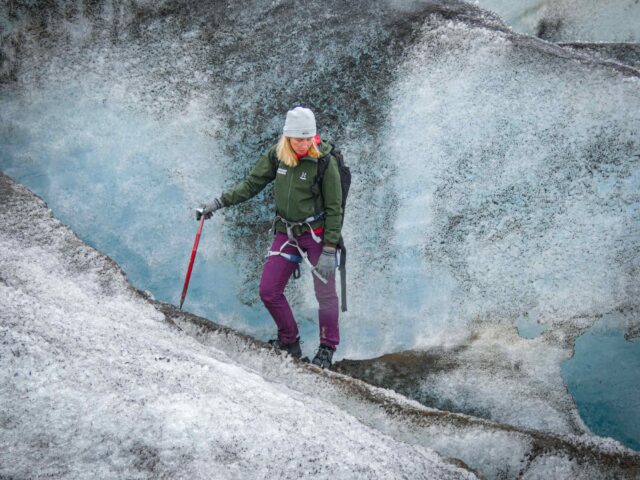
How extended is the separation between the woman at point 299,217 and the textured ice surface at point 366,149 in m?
0.98

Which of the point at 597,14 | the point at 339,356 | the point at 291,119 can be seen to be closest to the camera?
the point at 291,119

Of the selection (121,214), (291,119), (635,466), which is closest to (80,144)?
(121,214)

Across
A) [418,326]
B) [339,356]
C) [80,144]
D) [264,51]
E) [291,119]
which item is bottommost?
[339,356]

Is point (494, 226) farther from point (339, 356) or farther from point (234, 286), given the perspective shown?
point (234, 286)

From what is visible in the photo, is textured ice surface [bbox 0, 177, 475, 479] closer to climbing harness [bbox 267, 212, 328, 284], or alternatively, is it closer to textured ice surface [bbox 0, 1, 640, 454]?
climbing harness [bbox 267, 212, 328, 284]

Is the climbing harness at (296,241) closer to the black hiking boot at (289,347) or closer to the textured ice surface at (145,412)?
the black hiking boot at (289,347)

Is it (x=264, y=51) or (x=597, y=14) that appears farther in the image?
(x=597, y=14)

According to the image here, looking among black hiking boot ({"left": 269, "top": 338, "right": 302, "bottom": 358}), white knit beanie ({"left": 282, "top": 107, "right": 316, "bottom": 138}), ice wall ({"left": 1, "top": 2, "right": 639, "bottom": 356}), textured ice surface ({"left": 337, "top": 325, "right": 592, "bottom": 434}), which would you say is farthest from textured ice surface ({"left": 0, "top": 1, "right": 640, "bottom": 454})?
white knit beanie ({"left": 282, "top": 107, "right": 316, "bottom": 138})

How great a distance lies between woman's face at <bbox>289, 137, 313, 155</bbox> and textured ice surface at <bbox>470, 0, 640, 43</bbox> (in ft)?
28.0

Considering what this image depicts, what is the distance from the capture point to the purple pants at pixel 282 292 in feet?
20.7

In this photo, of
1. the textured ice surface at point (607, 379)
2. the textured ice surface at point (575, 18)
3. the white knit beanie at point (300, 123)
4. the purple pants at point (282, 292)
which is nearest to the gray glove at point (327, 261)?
the purple pants at point (282, 292)

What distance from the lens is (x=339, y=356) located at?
720 centimetres

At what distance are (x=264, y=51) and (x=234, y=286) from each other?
3286mm

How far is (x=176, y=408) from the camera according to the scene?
428 centimetres
